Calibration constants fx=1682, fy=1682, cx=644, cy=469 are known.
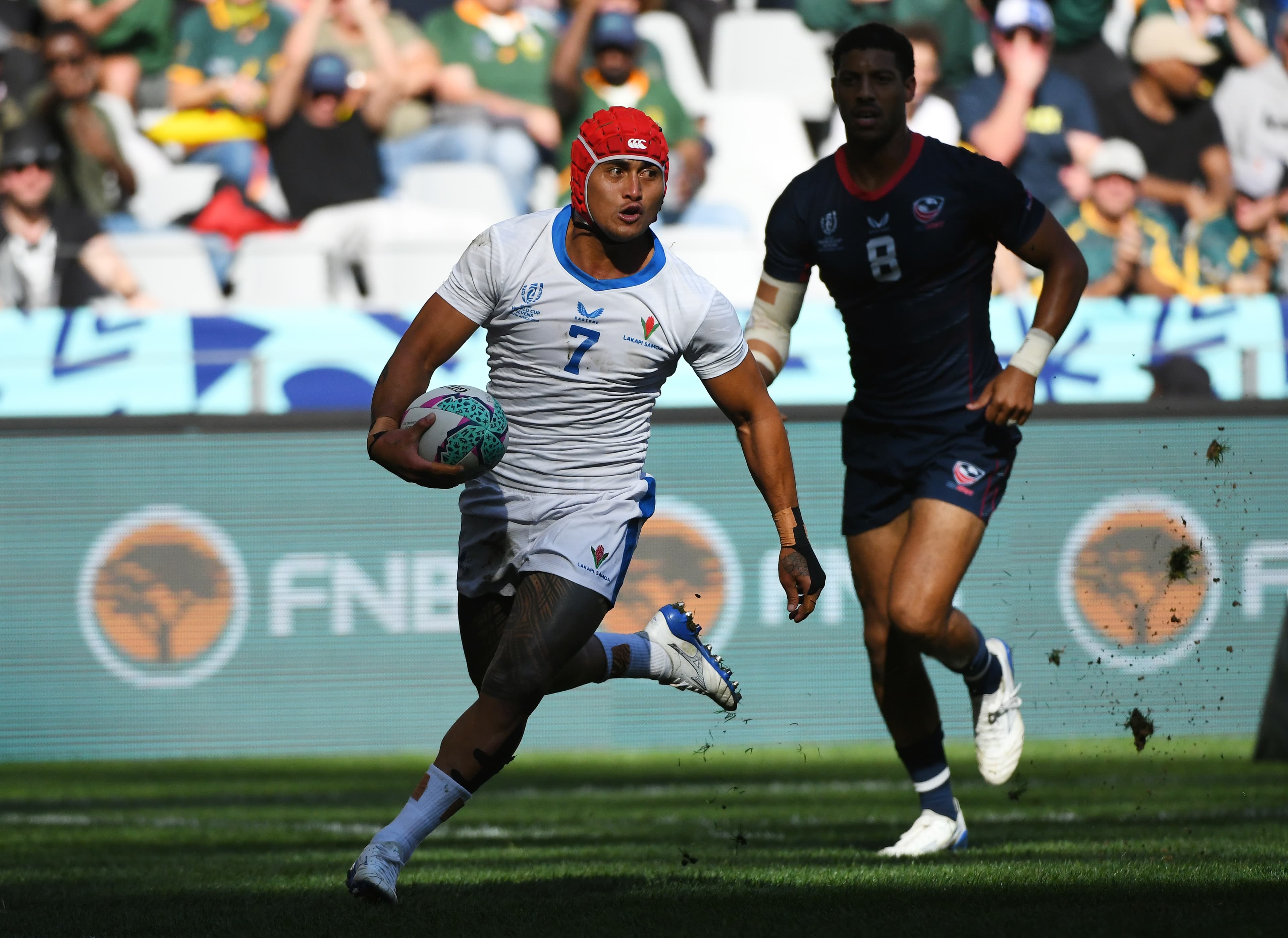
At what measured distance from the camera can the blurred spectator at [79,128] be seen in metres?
14.6

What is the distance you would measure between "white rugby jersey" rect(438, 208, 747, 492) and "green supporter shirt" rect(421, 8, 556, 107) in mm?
9973

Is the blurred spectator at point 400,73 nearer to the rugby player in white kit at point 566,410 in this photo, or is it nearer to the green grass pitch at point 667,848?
the green grass pitch at point 667,848

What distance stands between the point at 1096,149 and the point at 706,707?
7.05 meters

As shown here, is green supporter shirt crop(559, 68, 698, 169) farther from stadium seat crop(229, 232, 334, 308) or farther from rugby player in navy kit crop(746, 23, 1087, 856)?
rugby player in navy kit crop(746, 23, 1087, 856)

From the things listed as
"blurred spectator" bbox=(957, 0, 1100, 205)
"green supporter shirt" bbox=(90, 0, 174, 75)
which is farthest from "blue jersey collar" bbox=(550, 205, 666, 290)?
"green supporter shirt" bbox=(90, 0, 174, 75)

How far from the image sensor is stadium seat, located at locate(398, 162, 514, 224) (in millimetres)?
14617

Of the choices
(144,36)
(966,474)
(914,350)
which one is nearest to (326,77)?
(144,36)

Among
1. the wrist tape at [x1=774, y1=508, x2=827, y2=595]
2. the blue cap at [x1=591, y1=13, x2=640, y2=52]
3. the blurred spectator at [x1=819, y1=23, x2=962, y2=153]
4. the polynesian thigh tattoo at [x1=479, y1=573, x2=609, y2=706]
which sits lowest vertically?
the polynesian thigh tattoo at [x1=479, y1=573, x2=609, y2=706]

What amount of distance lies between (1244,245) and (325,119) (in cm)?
820

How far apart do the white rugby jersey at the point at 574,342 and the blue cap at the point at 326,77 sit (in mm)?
9899

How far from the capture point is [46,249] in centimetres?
1389

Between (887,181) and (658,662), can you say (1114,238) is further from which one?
(658,662)

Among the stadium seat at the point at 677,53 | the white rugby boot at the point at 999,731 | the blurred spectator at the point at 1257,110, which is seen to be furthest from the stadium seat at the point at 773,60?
the white rugby boot at the point at 999,731

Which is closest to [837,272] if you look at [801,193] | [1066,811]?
[801,193]
